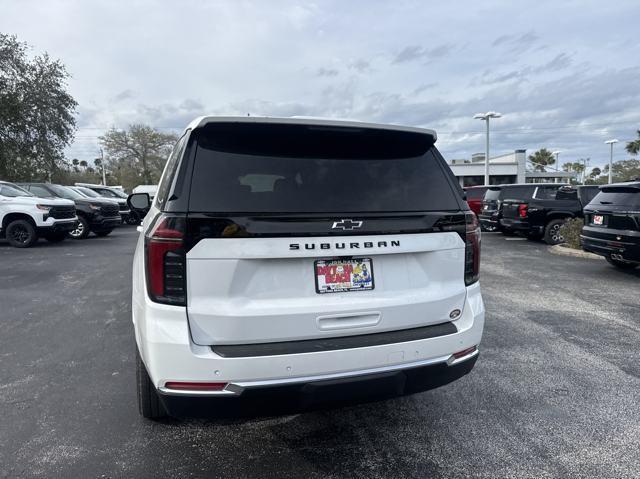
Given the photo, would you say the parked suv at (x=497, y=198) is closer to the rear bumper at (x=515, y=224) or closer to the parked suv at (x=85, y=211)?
the rear bumper at (x=515, y=224)

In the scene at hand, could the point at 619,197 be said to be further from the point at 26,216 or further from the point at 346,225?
the point at 26,216

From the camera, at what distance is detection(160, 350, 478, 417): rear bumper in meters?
2.19

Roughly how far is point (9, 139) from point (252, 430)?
27.5 m

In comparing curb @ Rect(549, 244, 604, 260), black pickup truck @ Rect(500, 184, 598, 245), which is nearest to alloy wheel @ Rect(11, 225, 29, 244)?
black pickup truck @ Rect(500, 184, 598, 245)

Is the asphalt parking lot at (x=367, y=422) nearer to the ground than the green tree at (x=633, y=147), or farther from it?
nearer to the ground

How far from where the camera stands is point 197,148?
2.36 m

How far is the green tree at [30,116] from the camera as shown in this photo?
77.4 feet

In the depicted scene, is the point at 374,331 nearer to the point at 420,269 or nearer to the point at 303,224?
the point at 420,269

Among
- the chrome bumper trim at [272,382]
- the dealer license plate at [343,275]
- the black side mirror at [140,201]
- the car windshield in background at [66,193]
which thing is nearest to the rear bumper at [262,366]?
the chrome bumper trim at [272,382]

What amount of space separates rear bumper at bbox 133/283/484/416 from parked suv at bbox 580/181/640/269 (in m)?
6.28

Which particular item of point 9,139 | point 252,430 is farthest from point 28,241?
point 9,139

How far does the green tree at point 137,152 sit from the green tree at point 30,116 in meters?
26.4

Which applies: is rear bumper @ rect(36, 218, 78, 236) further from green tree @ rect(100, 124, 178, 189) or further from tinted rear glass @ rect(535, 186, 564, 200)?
green tree @ rect(100, 124, 178, 189)

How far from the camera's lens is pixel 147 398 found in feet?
9.62
